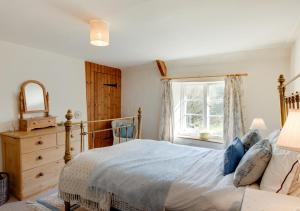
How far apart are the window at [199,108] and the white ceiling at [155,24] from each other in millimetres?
892

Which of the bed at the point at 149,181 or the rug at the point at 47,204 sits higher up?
the bed at the point at 149,181

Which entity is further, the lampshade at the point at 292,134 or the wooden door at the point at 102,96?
the wooden door at the point at 102,96

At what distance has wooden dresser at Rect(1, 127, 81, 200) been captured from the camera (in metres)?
2.56

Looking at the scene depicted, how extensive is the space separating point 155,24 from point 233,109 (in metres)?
2.15

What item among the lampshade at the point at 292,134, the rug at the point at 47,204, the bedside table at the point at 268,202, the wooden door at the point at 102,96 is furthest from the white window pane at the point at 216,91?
the rug at the point at 47,204

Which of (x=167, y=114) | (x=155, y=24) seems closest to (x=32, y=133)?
(x=155, y=24)

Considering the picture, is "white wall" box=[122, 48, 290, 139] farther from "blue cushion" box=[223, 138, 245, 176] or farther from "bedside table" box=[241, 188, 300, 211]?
"bedside table" box=[241, 188, 300, 211]

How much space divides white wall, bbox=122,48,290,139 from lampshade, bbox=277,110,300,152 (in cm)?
258

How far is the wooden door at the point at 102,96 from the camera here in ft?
13.6

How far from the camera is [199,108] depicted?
4113 millimetres

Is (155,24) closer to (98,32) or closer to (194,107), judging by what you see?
(98,32)

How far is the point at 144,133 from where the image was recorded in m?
4.64

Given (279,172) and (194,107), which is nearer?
(279,172)

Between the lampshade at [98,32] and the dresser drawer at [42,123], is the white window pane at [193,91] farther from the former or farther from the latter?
the dresser drawer at [42,123]
